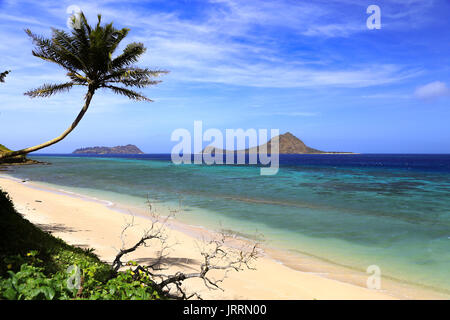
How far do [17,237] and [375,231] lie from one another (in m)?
16.7

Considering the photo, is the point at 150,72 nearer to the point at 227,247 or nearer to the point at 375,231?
the point at 227,247

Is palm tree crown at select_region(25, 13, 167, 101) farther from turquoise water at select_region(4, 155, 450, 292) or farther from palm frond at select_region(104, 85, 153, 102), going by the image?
turquoise water at select_region(4, 155, 450, 292)

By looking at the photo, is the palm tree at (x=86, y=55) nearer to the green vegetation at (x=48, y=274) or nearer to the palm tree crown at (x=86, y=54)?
the palm tree crown at (x=86, y=54)

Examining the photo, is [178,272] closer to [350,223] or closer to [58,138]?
[58,138]

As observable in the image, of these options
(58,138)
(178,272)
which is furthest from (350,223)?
(58,138)

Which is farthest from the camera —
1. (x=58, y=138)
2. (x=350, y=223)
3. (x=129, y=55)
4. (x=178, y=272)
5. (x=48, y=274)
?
(x=350, y=223)

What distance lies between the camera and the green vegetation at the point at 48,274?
396cm

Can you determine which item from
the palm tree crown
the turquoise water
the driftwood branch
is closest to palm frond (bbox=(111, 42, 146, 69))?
the palm tree crown

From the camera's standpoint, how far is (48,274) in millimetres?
5523

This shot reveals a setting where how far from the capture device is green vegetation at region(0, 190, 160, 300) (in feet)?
13.0
